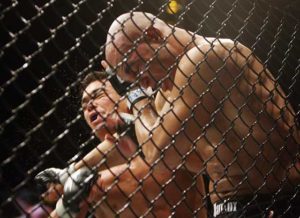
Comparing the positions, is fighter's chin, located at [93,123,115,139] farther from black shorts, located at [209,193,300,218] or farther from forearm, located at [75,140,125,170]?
black shorts, located at [209,193,300,218]

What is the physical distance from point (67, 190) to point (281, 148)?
3.34 ft

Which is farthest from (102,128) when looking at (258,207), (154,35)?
(258,207)

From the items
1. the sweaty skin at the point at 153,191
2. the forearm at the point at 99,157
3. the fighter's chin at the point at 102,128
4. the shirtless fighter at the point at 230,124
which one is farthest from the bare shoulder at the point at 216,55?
the forearm at the point at 99,157

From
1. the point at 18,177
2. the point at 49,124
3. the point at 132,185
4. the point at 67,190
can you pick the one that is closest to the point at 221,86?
the point at 67,190

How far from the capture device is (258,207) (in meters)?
1.80

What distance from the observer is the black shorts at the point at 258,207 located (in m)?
1.80

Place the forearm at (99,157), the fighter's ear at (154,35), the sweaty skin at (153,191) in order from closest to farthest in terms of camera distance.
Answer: the fighter's ear at (154,35) < the sweaty skin at (153,191) < the forearm at (99,157)

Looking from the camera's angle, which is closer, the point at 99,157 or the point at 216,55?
the point at 216,55

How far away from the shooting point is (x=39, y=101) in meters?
5.03

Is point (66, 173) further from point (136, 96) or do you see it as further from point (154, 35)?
point (154, 35)

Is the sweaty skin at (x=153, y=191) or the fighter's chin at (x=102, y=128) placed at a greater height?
the fighter's chin at (x=102, y=128)

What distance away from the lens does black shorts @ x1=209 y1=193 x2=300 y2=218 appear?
1.80 metres

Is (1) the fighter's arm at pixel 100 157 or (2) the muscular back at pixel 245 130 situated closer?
(2) the muscular back at pixel 245 130

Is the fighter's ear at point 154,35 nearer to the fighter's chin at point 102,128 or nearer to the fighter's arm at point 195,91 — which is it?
the fighter's arm at point 195,91
